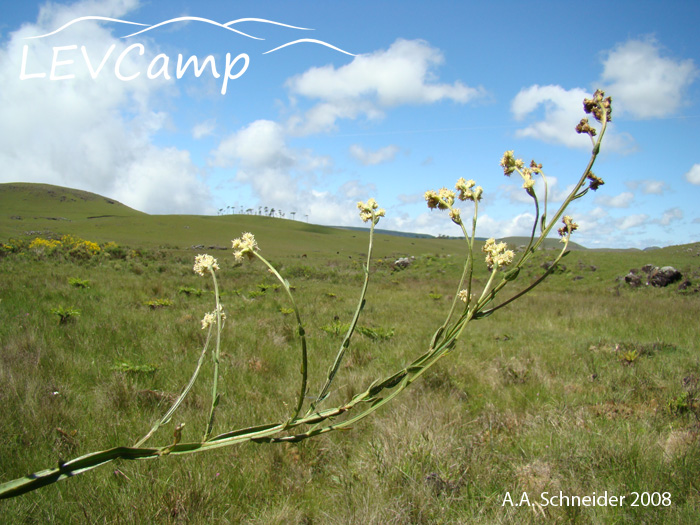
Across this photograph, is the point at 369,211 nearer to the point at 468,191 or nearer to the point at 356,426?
the point at 468,191

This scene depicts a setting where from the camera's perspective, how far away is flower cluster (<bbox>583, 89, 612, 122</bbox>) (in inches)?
38.1

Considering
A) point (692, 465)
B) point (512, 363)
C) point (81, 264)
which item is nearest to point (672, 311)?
point (512, 363)

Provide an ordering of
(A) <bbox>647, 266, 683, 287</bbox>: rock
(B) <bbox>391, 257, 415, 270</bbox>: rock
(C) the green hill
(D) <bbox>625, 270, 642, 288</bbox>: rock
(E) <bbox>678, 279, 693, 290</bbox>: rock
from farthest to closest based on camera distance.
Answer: (C) the green hill → (B) <bbox>391, 257, 415, 270</bbox>: rock → (D) <bbox>625, 270, 642, 288</bbox>: rock → (A) <bbox>647, 266, 683, 287</bbox>: rock → (E) <bbox>678, 279, 693, 290</bbox>: rock

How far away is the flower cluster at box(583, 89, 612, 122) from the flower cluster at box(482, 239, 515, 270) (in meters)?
0.38

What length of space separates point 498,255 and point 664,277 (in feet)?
67.9

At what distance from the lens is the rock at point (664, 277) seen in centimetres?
1691

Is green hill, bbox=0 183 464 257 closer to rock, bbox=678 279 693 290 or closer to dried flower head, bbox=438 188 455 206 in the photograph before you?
rock, bbox=678 279 693 290

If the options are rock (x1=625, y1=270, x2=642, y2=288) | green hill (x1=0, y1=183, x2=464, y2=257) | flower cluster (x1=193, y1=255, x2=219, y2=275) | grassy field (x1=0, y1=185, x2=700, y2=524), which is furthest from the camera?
green hill (x1=0, y1=183, x2=464, y2=257)

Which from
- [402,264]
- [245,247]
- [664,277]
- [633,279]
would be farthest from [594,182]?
[402,264]

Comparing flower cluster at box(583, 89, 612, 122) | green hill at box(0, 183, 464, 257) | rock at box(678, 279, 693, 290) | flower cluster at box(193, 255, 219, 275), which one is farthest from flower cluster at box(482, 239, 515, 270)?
green hill at box(0, 183, 464, 257)

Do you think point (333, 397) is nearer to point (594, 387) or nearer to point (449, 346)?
point (594, 387)

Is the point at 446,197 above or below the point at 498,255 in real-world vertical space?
above

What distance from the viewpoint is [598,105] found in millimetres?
992

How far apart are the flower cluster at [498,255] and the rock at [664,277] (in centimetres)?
2035
